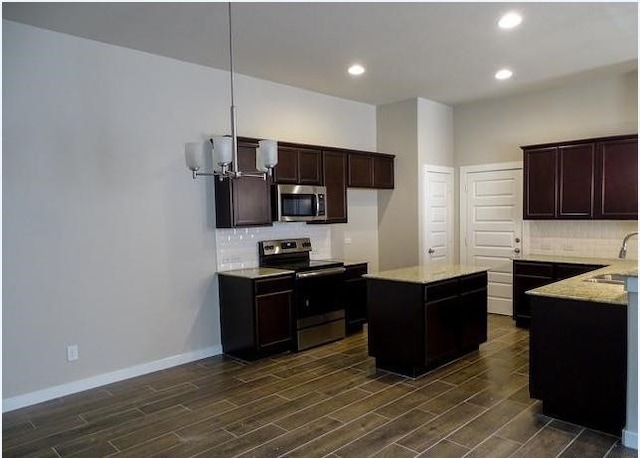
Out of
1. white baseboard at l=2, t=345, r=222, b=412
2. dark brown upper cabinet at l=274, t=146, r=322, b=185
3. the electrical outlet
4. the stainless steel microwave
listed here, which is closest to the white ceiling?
dark brown upper cabinet at l=274, t=146, r=322, b=185

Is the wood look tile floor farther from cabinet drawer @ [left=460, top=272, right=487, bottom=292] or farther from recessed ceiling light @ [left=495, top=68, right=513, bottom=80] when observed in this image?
recessed ceiling light @ [left=495, top=68, right=513, bottom=80]

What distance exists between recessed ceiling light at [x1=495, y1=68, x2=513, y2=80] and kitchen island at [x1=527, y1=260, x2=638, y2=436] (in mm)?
2822

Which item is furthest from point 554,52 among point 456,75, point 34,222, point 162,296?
point 34,222

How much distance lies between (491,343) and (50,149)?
15.2ft

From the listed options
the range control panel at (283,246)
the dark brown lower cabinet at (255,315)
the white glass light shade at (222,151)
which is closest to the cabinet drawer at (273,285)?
the dark brown lower cabinet at (255,315)

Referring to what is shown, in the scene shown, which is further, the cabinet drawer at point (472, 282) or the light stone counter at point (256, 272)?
the light stone counter at point (256, 272)

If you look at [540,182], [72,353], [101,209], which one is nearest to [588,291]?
[540,182]

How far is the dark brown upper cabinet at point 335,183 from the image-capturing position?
580 centimetres

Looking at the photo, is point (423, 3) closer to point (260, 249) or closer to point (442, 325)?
point (442, 325)

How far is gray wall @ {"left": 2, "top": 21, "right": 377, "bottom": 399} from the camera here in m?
3.76

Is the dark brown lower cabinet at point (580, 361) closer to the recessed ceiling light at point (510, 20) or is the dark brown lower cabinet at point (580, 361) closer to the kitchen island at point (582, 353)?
the kitchen island at point (582, 353)

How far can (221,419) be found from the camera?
3445mm

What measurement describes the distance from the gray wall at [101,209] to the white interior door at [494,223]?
3480mm

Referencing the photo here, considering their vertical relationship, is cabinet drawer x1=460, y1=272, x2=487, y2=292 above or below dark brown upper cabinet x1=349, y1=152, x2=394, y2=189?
below
